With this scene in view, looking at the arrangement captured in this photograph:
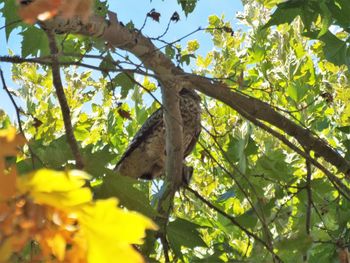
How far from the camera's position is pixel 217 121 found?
393 cm

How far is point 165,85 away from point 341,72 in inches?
95.9

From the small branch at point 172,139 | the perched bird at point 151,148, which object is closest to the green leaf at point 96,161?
the small branch at point 172,139

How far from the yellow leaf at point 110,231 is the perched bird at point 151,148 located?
268 centimetres

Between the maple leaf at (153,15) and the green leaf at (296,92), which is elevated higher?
the green leaf at (296,92)

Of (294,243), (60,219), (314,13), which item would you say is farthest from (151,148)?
(60,219)

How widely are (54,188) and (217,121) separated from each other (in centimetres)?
363

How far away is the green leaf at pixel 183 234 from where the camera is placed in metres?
1.64

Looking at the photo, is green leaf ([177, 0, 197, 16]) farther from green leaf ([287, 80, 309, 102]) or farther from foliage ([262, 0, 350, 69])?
green leaf ([287, 80, 309, 102])

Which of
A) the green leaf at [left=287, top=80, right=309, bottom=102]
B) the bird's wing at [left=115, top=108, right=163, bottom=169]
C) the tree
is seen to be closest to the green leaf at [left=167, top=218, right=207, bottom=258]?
the tree

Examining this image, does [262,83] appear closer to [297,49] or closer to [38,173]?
[297,49]

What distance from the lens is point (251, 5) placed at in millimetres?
4316

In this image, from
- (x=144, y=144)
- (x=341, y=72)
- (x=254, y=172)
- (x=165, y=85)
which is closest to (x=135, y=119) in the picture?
(x=144, y=144)

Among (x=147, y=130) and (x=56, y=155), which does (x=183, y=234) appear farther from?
(x=147, y=130)

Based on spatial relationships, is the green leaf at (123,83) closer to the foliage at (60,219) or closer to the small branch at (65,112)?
the small branch at (65,112)
